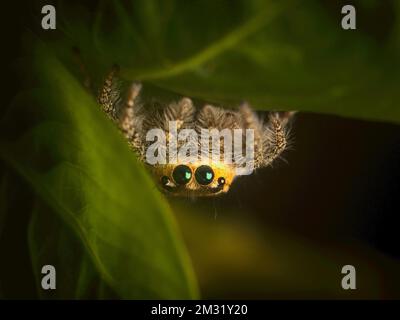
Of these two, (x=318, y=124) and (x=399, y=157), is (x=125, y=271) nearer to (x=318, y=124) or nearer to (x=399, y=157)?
(x=318, y=124)

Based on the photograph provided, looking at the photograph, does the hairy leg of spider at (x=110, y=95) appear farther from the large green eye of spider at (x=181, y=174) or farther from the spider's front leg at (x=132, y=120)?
the large green eye of spider at (x=181, y=174)

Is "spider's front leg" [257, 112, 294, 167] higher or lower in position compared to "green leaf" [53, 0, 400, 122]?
lower

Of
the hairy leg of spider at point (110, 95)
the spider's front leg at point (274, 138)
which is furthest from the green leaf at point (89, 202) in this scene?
the spider's front leg at point (274, 138)

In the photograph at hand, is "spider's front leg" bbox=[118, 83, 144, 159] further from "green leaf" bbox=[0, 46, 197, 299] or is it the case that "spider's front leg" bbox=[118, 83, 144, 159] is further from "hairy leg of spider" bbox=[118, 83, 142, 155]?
"green leaf" bbox=[0, 46, 197, 299]

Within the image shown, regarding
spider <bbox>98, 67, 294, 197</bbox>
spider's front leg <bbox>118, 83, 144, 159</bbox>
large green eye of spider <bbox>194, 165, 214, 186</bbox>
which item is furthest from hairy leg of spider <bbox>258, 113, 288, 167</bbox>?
spider's front leg <bbox>118, 83, 144, 159</bbox>

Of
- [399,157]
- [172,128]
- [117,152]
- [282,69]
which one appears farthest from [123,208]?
[399,157]

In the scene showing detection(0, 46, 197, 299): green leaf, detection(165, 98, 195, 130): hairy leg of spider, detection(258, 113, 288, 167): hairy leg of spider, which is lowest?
detection(0, 46, 197, 299): green leaf

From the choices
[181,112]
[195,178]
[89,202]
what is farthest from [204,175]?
[89,202]
